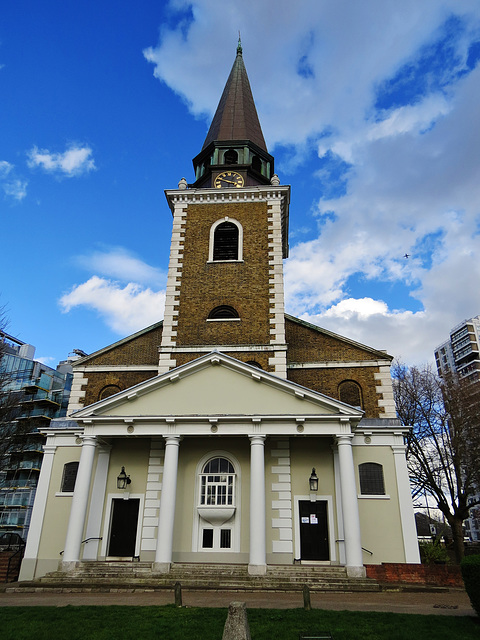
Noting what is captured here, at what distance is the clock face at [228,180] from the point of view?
25875 mm

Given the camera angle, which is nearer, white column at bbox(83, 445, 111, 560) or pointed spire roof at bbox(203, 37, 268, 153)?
white column at bbox(83, 445, 111, 560)

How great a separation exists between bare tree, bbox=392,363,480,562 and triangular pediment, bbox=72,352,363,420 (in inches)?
655

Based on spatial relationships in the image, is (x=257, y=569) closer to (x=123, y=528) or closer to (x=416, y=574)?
(x=416, y=574)

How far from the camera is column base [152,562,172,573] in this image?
1517cm

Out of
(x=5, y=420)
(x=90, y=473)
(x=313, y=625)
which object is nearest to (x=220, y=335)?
(x=90, y=473)

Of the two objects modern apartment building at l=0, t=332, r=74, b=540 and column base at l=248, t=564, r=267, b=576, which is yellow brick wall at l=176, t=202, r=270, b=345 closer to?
column base at l=248, t=564, r=267, b=576

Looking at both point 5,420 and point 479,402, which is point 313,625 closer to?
point 5,420

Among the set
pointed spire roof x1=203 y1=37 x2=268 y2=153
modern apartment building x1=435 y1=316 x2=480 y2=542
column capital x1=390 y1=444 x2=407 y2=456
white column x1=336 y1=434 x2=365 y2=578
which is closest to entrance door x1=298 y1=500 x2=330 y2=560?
white column x1=336 y1=434 x2=365 y2=578

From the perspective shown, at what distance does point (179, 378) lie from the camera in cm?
1814

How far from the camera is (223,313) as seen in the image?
22172mm

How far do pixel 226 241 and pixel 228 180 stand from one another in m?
3.96

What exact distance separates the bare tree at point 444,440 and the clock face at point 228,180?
59.9 ft

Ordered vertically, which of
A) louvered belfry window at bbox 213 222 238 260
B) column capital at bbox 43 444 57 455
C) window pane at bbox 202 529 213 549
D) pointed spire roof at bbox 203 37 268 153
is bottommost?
window pane at bbox 202 529 213 549

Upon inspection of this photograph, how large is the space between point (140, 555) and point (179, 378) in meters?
6.57
